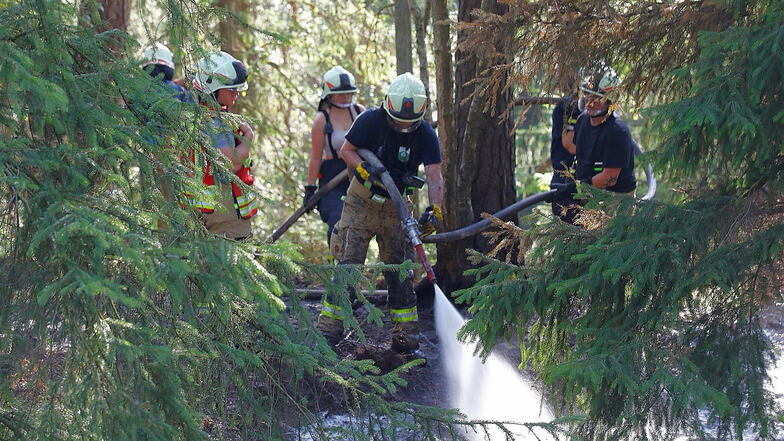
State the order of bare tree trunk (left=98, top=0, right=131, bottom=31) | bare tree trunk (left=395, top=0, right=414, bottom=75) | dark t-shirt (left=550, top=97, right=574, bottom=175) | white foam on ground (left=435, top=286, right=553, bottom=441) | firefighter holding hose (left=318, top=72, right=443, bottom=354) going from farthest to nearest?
bare tree trunk (left=395, top=0, right=414, bottom=75)
bare tree trunk (left=98, top=0, right=131, bottom=31)
dark t-shirt (left=550, top=97, right=574, bottom=175)
firefighter holding hose (left=318, top=72, right=443, bottom=354)
white foam on ground (left=435, top=286, right=553, bottom=441)

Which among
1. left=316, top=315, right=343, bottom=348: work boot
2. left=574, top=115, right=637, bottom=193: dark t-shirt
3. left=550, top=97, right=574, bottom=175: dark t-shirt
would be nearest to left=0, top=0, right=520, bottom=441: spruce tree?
left=316, top=315, right=343, bottom=348: work boot

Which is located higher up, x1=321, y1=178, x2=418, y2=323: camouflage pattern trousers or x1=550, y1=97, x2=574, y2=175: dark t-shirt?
x1=550, y1=97, x2=574, y2=175: dark t-shirt

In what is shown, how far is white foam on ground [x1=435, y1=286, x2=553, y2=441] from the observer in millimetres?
5621

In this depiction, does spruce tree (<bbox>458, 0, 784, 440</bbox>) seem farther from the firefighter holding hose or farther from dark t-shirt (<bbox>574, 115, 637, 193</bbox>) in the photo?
dark t-shirt (<bbox>574, 115, 637, 193</bbox>)

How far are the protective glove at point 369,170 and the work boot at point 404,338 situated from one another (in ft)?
3.86

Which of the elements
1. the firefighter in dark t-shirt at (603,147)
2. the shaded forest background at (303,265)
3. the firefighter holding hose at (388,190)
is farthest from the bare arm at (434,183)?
the firefighter in dark t-shirt at (603,147)

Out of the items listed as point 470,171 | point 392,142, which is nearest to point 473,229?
point 470,171

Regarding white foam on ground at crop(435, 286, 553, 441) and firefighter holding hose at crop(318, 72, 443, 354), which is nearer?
white foam on ground at crop(435, 286, 553, 441)

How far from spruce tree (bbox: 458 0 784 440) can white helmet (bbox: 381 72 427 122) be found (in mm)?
1296

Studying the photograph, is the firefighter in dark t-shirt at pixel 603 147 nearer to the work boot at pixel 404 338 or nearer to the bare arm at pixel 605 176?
the bare arm at pixel 605 176

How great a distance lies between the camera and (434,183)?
244 inches

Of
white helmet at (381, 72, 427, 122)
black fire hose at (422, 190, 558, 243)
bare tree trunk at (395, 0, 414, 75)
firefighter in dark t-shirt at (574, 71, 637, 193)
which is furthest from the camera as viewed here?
bare tree trunk at (395, 0, 414, 75)

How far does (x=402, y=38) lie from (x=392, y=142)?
104 inches

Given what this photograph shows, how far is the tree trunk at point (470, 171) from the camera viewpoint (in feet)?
23.3
